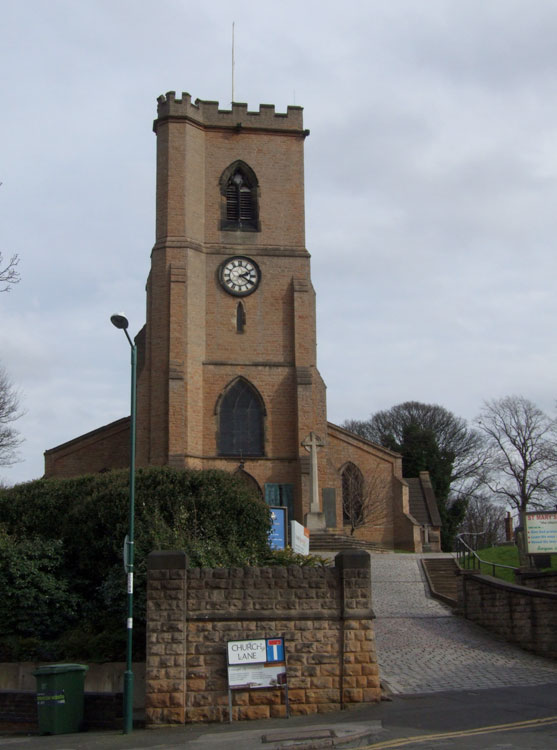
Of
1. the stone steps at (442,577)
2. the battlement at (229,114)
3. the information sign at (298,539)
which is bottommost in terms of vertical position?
the stone steps at (442,577)

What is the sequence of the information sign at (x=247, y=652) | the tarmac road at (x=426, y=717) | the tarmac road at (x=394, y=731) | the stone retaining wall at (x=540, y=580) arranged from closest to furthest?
the tarmac road at (x=394, y=731) → the tarmac road at (x=426, y=717) → the information sign at (x=247, y=652) → the stone retaining wall at (x=540, y=580)

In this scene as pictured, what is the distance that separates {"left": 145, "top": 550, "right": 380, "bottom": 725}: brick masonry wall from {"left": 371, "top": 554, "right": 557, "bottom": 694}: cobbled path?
1.46 metres

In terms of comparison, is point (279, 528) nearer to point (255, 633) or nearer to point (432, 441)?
point (255, 633)

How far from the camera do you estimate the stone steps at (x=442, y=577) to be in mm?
23672

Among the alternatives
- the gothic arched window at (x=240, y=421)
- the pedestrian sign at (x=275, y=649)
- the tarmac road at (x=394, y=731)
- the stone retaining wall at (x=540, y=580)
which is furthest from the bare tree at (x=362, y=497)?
the pedestrian sign at (x=275, y=649)

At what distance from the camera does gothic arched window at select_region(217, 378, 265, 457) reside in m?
38.3

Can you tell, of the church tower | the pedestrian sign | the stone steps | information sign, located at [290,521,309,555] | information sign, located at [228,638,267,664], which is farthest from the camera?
the church tower

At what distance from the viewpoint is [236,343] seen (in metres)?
39.3

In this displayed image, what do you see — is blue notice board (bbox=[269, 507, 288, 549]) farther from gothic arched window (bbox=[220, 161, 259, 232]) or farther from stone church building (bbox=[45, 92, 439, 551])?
gothic arched window (bbox=[220, 161, 259, 232])

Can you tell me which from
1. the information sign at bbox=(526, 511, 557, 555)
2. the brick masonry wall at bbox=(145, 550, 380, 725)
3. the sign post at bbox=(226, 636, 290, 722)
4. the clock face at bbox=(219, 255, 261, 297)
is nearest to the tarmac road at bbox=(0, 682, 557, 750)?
the brick masonry wall at bbox=(145, 550, 380, 725)

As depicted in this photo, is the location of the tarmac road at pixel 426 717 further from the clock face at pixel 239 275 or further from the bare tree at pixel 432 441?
the bare tree at pixel 432 441

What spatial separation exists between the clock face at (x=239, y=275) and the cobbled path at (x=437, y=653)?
1879 cm

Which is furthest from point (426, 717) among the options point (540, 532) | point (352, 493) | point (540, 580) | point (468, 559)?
point (352, 493)

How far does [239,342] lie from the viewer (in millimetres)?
39312
